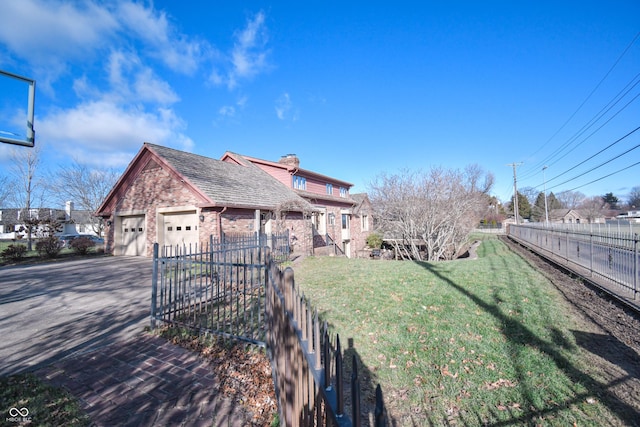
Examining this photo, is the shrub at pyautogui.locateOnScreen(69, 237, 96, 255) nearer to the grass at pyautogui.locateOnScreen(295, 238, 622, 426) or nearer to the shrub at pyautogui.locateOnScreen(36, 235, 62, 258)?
the shrub at pyautogui.locateOnScreen(36, 235, 62, 258)

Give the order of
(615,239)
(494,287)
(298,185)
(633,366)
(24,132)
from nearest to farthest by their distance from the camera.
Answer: (633,366) < (24,132) < (494,287) < (615,239) < (298,185)

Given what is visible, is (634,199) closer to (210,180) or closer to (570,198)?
(570,198)

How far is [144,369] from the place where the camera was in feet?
11.8

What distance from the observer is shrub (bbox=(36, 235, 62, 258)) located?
48.3 feet

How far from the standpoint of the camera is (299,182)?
22.8 metres

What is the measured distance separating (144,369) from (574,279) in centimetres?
1129

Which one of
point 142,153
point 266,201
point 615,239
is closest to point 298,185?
point 266,201

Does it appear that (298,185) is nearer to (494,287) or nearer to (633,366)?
(494,287)

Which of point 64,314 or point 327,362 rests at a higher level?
point 327,362

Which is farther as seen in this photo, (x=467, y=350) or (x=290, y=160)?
(x=290, y=160)

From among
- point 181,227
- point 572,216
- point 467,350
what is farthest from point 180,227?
point 572,216

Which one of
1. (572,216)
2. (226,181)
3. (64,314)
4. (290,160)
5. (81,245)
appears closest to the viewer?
(64,314)

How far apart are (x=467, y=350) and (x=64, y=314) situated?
744cm

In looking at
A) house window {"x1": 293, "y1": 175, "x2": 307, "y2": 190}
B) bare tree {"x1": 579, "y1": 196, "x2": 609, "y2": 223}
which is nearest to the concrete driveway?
house window {"x1": 293, "y1": 175, "x2": 307, "y2": 190}
